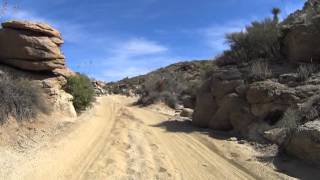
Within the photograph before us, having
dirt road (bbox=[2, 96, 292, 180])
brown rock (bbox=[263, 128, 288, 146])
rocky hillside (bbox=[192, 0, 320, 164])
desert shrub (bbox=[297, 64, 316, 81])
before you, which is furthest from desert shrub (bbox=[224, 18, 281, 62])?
brown rock (bbox=[263, 128, 288, 146])

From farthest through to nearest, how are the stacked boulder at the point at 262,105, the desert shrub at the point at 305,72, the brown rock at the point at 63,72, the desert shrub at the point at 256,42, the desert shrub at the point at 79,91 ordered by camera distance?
the desert shrub at the point at 79,91 < the brown rock at the point at 63,72 < the desert shrub at the point at 256,42 < the desert shrub at the point at 305,72 < the stacked boulder at the point at 262,105

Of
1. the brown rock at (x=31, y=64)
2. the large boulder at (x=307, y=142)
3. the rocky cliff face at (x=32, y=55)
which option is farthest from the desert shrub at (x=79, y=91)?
the large boulder at (x=307, y=142)

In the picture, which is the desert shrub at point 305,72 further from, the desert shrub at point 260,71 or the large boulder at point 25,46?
the large boulder at point 25,46

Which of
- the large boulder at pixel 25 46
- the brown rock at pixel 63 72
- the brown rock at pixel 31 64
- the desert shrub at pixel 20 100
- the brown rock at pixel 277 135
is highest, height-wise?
the large boulder at pixel 25 46

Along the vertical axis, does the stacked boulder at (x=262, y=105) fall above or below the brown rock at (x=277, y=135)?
above

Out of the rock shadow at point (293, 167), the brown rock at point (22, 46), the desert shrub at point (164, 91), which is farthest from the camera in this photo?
the desert shrub at point (164, 91)

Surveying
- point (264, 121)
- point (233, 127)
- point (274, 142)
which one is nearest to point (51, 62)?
point (233, 127)

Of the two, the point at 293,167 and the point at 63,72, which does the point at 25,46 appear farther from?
the point at 293,167

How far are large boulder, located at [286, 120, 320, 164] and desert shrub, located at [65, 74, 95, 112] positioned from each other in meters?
13.5

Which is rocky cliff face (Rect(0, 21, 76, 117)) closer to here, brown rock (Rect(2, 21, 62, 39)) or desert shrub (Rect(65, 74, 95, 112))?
brown rock (Rect(2, 21, 62, 39))

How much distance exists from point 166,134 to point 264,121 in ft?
12.0

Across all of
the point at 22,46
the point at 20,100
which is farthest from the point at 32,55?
the point at 20,100

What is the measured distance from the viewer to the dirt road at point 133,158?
10.5 meters

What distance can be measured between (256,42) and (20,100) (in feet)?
31.7
